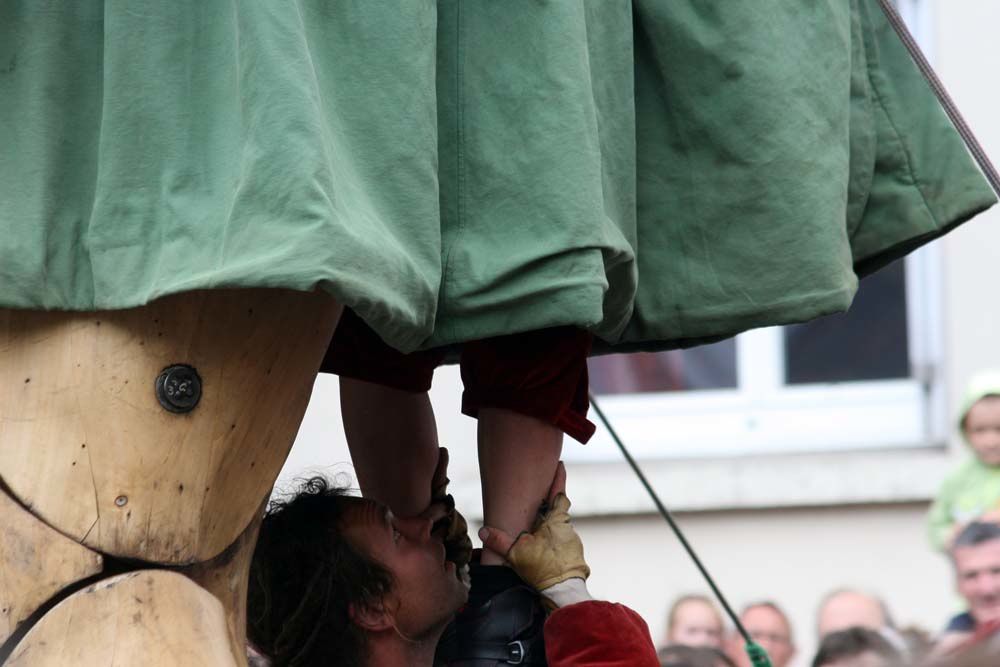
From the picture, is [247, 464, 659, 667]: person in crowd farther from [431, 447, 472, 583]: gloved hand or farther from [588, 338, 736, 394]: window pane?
[588, 338, 736, 394]: window pane

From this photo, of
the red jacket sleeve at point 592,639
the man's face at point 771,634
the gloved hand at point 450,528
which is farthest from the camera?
the man's face at point 771,634

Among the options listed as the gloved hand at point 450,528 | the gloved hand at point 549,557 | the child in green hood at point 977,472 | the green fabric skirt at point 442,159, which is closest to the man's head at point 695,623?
the child in green hood at point 977,472

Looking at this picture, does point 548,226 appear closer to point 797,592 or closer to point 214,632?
point 214,632

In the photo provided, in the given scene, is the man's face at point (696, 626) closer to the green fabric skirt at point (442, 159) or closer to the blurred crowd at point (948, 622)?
the blurred crowd at point (948, 622)

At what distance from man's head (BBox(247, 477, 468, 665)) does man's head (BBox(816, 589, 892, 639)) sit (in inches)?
64.7

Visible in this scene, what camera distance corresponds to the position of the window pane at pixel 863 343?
3914 mm

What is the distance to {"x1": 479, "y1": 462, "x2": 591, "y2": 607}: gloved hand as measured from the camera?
53.7 inches

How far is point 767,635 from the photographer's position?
321cm

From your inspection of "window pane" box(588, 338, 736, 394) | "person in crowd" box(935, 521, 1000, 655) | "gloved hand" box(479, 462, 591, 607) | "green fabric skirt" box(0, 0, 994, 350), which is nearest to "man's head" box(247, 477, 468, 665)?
"gloved hand" box(479, 462, 591, 607)

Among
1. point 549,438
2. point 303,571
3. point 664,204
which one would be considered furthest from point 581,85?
Answer: point 303,571

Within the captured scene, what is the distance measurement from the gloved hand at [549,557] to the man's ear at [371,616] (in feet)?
1.09

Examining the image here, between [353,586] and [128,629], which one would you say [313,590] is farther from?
[128,629]

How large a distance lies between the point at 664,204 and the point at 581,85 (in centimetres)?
20

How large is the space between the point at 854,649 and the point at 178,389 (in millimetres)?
1765
